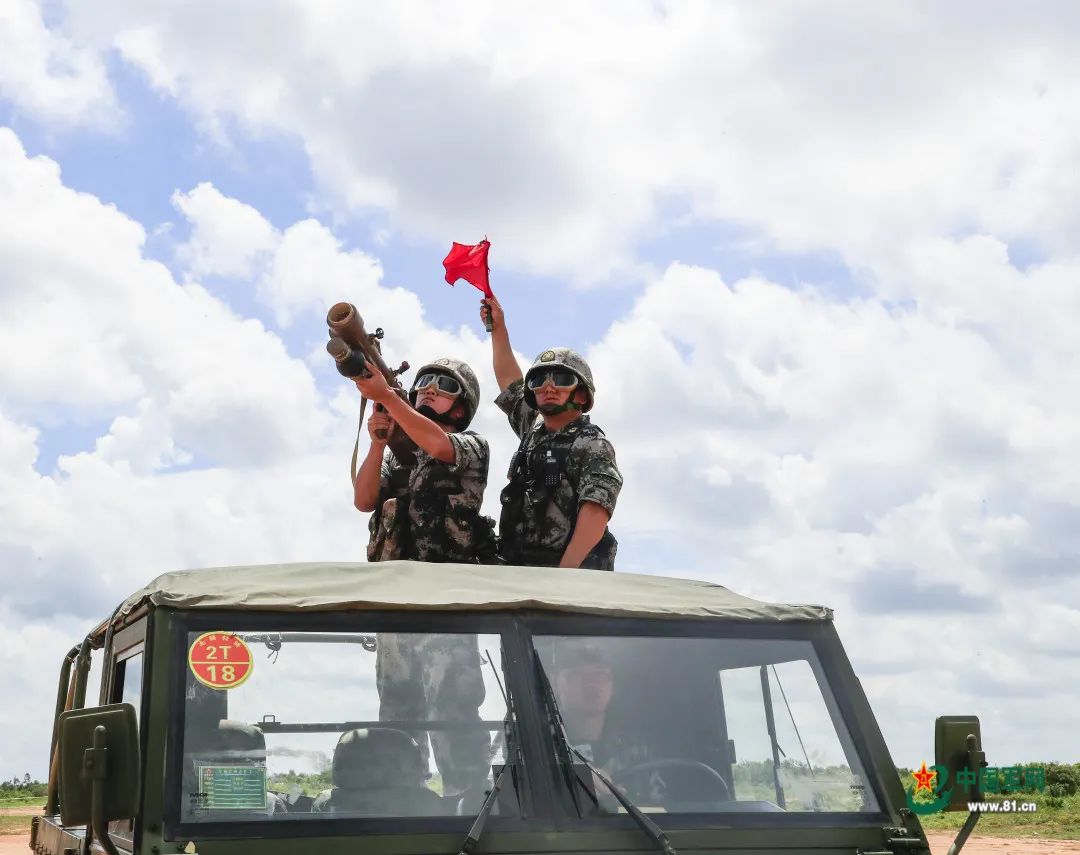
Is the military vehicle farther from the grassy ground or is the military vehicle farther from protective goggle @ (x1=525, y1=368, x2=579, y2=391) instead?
the grassy ground

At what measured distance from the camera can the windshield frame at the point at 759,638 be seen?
11.7 ft

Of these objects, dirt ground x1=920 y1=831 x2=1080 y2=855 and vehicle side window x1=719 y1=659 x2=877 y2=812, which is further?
dirt ground x1=920 y1=831 x2=1080 y2=855

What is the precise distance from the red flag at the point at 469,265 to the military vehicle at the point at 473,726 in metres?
2.91

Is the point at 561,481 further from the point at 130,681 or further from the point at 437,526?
the point at 130,681

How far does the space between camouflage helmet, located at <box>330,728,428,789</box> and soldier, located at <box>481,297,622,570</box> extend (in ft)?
5.45

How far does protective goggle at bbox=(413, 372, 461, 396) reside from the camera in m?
5.93

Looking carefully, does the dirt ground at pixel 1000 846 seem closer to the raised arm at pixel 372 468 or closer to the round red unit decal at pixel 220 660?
the raised arm at pixel 372 468

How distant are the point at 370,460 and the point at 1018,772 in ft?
10.0

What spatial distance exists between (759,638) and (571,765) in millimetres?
786

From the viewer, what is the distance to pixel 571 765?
11.7 ft

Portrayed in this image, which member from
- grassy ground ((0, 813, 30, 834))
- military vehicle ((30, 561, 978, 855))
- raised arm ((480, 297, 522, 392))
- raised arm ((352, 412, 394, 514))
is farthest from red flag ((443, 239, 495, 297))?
grassy ground ((0, 813, 30, 834))

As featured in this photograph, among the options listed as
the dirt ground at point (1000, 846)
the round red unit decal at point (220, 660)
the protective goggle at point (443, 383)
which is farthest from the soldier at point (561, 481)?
the dirt ground at point (1000, 846)

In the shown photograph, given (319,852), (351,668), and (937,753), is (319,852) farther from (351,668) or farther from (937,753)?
(937,753)

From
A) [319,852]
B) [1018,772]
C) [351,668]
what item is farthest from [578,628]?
[1018,772]
